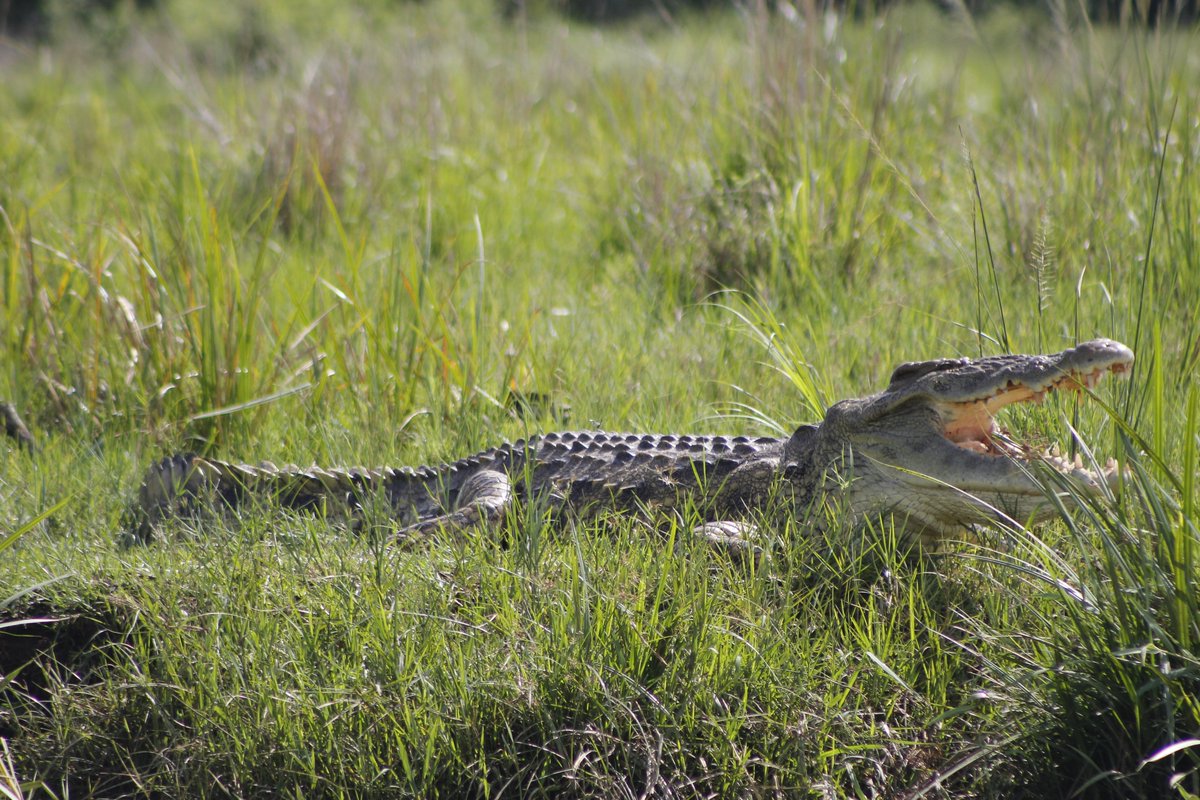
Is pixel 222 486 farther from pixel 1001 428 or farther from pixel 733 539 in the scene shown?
pixel 1001 428

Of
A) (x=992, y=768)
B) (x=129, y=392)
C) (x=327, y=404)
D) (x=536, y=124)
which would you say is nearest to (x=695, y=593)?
Result: (x=992, y=768)

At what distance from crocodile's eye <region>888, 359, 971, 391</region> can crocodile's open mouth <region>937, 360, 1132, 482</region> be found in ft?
0.32

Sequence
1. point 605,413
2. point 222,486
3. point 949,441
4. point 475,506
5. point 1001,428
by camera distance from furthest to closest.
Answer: point 605,413
point 222,486
point 475,506
point 1001,428
point 949,441

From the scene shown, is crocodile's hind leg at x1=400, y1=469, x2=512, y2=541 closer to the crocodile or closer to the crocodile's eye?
the crocodile

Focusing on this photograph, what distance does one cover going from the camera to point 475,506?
9.86ft

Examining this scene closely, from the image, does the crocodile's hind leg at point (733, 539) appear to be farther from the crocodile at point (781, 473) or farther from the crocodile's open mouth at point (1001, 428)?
the crocodile's open mouth at point (1001, 428)

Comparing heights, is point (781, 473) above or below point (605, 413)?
above

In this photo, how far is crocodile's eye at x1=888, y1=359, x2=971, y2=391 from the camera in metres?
2.61

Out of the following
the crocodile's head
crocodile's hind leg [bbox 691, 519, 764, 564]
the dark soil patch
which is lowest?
the dark soil patch

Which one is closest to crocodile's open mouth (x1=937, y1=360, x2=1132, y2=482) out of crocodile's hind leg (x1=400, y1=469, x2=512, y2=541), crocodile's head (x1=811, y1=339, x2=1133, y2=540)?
crocodile's head (x1=811, y1=339, x2=1133, y2=540)

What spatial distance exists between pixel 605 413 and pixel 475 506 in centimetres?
78

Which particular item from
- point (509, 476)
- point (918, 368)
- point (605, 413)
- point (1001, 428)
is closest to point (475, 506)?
point (509, 476)

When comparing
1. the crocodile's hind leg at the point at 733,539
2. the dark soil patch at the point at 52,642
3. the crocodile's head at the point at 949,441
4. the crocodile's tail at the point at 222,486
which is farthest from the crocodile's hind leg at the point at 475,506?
the crocodile's head at the point at 949,441

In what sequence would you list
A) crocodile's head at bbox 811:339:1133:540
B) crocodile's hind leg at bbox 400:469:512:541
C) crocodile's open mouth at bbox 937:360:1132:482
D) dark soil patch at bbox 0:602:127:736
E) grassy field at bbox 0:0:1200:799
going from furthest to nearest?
crocodile's hind leg at bbox 400:469:512:541
dark soil patch at bbox 0:602:127:736
crocodile's head at bbox 811:339:1133:540
crocodile's open mouth at bbox 937:360:1132:482
grassy field at bbox 0:0:1200:799
